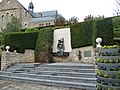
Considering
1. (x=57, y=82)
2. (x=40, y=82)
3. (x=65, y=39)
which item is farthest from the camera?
(x=65, y=39)

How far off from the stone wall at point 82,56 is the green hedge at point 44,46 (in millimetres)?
718

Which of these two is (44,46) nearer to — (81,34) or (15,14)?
(81,34)

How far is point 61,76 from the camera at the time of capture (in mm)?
6566

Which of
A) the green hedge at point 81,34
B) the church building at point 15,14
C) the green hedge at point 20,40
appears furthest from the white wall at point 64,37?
the church building at point 15,14

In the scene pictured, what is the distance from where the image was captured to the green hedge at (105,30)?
812cm

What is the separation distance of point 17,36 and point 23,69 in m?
3.64

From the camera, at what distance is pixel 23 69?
8.49 m

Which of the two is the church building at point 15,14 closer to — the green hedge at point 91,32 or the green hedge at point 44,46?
the green hedge at point 44,46

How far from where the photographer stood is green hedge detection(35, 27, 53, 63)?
10750 millimetres

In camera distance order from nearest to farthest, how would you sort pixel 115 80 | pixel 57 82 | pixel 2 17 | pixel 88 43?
pixel 115 80
pixel 57 82
pixel 88 43
pixel 2 17

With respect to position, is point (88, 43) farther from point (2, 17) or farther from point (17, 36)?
point (2, 17)

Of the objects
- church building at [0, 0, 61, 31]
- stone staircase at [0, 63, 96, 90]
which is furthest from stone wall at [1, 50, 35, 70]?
church building at [0, 0, 61, 31]

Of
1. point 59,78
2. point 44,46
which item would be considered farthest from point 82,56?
point 59,78

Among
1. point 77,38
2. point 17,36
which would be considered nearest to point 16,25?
point 17,36
